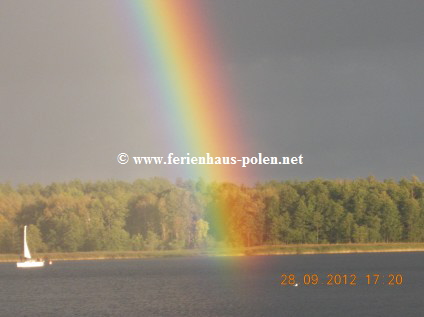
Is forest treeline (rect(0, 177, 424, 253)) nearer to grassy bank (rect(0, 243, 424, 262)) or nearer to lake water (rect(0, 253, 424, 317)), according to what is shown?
grassy bank (rect(0, 243, 424, 262))

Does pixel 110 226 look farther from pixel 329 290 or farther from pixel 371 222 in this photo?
pixel 329 290

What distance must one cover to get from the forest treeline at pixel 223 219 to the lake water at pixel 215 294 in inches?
1303

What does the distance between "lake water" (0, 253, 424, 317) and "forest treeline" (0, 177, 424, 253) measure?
33096mm

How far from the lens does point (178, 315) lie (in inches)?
2869

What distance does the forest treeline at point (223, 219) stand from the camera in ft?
557

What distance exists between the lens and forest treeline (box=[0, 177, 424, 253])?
16975cm

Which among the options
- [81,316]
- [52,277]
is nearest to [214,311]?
[81,316]
